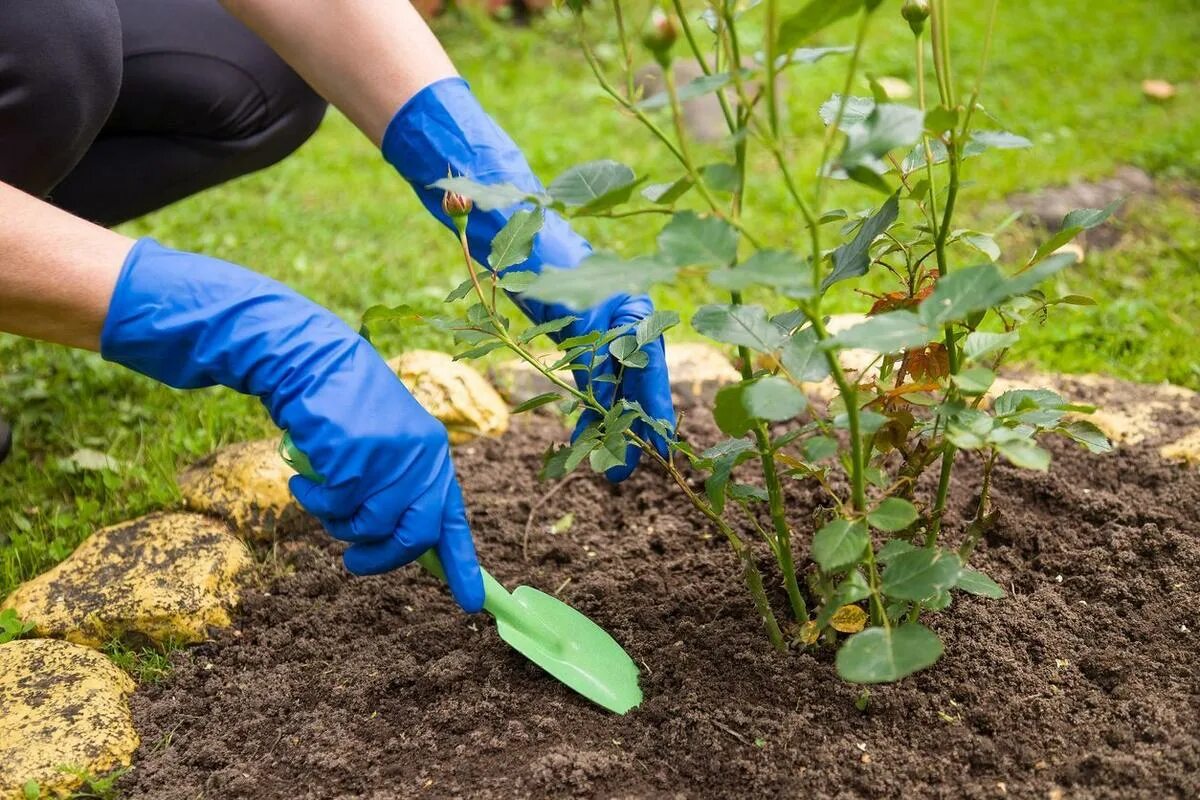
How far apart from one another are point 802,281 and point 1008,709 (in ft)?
2.12

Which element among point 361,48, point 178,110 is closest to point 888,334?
point 361,48

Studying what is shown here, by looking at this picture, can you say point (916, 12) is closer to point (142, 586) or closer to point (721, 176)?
point (721, 176)

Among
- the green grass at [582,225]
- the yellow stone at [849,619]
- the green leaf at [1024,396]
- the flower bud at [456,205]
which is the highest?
the flower bud at [456,205]

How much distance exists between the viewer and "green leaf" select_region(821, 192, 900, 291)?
1.09 metres

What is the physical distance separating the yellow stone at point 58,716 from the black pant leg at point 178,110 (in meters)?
1.06

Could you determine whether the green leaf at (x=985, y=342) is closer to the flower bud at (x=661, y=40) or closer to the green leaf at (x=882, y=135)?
the green leaf at (x=882, y=135)

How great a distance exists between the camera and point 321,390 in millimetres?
1334

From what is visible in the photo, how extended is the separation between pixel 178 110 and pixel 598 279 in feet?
5.35

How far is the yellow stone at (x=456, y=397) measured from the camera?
1.93 meters

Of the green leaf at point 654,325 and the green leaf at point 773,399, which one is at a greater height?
the green leaf at point 773,399

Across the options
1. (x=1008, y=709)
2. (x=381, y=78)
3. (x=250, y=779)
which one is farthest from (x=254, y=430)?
(x=1008, y=709)

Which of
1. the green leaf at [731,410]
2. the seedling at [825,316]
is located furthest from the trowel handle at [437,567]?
the green leaf at [731,410]

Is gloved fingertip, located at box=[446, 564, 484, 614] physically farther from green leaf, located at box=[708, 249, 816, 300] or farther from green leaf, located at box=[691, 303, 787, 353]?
green leaf, located at box=[708, 249, 816, 300]

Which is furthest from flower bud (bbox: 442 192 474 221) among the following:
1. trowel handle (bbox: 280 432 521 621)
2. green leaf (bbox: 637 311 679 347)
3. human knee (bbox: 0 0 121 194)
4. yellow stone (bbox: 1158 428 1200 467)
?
yellow stone (bbox: 1158 428 1200 467)
